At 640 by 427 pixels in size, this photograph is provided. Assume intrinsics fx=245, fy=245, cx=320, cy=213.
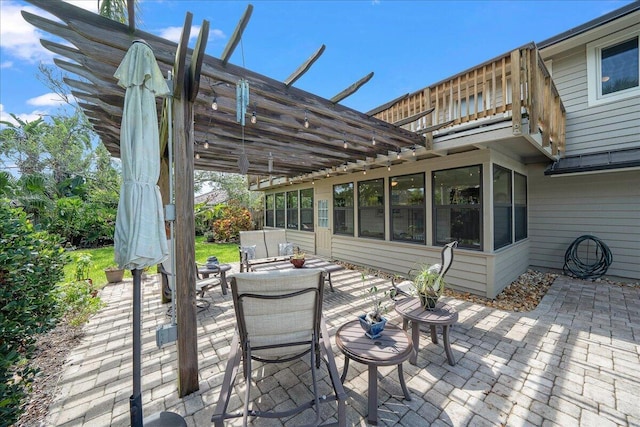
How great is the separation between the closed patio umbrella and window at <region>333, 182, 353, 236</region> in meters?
6.30

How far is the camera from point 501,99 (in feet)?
14.6

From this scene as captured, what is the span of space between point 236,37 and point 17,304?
288 cm

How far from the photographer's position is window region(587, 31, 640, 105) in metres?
5.07

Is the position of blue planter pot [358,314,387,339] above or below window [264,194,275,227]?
below

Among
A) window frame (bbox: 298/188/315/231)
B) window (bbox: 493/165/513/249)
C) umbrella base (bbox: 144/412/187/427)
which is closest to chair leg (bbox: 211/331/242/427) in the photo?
umbrella base (bbox: 144/412/187/427)

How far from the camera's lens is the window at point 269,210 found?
39.4 feet

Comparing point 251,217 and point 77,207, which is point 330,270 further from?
point 77,207

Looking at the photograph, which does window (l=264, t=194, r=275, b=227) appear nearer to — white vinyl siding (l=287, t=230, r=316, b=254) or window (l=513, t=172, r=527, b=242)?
white vinyl siding (l=287, t=230, r=316, b=254)

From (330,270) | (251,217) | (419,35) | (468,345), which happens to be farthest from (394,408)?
(251,217)

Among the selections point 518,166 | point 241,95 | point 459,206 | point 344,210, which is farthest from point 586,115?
point 241,95

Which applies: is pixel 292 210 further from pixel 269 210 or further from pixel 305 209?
pixel 269 210

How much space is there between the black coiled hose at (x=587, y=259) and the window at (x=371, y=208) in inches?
172

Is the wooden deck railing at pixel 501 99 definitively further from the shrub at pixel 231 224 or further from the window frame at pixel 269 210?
the shrub at pixel 231 224

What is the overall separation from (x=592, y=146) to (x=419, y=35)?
507 cm
